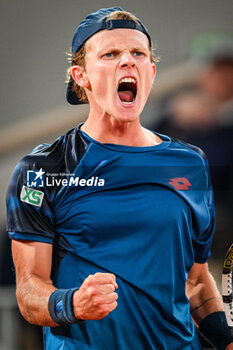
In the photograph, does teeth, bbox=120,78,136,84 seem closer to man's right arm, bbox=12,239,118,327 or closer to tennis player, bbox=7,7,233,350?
tennis player, bbox=7,7,233,350

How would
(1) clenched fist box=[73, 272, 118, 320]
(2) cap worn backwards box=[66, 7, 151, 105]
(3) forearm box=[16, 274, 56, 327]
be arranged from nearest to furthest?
(1) clenched fist box=[73, 272, 118, 320] → (3) forearm box=[16, 274, 56, 327] → (2) cap worn backwards box=[66, 7, 151, 105]

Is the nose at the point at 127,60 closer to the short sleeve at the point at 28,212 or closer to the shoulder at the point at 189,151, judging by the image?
the shoulder at the point at 189,151

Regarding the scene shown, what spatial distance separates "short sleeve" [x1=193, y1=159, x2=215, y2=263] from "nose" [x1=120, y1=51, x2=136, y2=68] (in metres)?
0.46

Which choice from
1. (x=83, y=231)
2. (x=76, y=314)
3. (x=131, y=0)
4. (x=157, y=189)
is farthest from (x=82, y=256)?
(x=131, y=0)

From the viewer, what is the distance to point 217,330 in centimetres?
186

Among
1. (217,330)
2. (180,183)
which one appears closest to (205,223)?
(180,183)

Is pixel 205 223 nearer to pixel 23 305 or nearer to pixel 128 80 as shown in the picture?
pixel 128 80

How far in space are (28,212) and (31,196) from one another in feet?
0.19

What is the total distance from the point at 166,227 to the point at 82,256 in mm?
302

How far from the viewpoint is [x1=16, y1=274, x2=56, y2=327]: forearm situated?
1.70m

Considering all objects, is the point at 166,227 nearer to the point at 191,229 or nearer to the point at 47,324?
the point at 191,229

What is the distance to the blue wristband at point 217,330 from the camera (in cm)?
186

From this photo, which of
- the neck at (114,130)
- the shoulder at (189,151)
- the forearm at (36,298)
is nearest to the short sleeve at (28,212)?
the forearm at (36,298)

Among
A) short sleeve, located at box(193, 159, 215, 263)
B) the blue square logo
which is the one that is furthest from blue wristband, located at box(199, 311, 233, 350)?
the blue square logo
